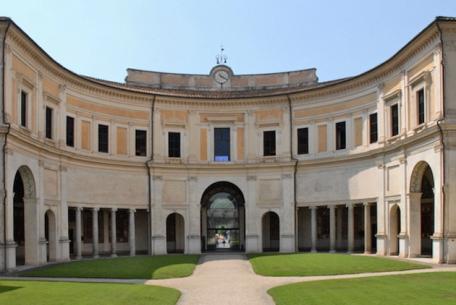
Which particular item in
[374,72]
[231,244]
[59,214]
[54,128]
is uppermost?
[374,72]

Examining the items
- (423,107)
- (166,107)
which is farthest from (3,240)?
(423,107)

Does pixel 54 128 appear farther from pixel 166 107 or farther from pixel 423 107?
pixel 423 107

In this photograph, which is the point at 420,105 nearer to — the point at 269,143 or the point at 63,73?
the point at 269,143

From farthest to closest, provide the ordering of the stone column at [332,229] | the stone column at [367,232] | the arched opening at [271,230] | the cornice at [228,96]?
the arched opening at [271,230], the stone column at [332,229], the stone column at [367,232], the cornice at [228,96]

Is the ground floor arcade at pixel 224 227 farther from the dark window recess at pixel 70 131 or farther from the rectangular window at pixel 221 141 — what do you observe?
the dark window recess at pixel 70 131

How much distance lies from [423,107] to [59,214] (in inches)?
915

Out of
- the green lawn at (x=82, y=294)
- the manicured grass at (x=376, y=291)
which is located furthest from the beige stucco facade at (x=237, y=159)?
the manicured grass at (x=376, y=291)

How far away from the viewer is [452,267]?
3020cm

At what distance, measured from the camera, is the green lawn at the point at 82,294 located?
1897cm

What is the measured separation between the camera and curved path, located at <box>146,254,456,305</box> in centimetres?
2061

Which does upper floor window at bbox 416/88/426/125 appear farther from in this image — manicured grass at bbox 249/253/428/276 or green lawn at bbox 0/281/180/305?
green lawn at bbox 0/281/180/305

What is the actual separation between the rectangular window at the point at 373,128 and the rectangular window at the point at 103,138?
1898 centimetres

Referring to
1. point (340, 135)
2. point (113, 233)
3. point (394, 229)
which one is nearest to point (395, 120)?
point (340, 135)

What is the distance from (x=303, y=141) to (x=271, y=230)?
804 cm
